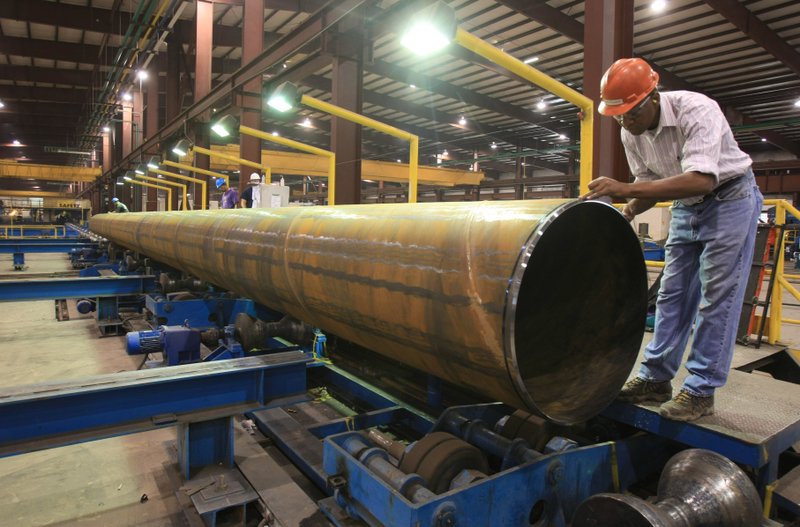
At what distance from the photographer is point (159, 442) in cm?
336

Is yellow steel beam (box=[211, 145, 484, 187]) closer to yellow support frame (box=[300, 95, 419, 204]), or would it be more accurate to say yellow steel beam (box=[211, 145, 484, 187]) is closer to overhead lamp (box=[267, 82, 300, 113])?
overhead lamp (box=[267, 82, 300, 113])

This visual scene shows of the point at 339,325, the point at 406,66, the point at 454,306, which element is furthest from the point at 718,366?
the point at 406,66

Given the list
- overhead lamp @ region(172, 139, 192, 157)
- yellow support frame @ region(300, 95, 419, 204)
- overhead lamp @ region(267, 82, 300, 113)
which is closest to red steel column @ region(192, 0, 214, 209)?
overhead lamp @ region(172, 139, 192, 157)

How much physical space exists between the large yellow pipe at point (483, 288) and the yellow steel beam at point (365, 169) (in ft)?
36.3

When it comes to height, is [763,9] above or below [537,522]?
above

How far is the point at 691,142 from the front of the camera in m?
1.82

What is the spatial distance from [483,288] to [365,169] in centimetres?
1444

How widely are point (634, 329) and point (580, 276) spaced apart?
0.29 metres

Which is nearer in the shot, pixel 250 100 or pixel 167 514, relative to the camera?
pixel 167 514

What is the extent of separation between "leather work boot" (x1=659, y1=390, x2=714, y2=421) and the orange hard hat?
113cm

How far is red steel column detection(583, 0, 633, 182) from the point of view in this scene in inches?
141

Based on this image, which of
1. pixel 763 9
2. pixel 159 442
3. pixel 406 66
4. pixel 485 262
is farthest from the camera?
pixel 406 66

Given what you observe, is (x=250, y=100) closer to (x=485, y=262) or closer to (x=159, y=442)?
(x=159, y=442)

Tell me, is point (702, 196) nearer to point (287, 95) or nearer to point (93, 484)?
point (93, 484)
